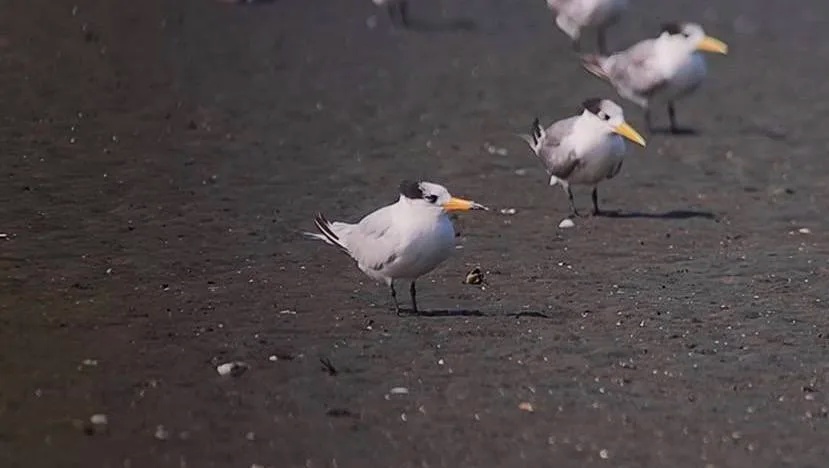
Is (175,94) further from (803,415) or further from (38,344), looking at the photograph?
(803,415)

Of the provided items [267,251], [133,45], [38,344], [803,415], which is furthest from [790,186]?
[133,45]

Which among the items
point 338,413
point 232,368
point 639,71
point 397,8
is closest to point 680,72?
point 639,71

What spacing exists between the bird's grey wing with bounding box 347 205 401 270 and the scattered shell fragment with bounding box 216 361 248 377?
3.03 feet

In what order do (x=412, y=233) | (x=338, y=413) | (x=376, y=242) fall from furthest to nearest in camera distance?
1. (x=376, y=242)
2. (x=412, y=233)
3. (x=338, y=413)

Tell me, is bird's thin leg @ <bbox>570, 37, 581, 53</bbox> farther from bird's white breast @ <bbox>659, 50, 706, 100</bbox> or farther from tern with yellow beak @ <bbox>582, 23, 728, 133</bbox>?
bird's white breast @ <bbox>659, 50, 706, 100</bbox>

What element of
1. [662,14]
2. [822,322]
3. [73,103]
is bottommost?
[662,14]

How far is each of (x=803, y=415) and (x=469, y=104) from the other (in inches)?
254

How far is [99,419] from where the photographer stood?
18.6 ft

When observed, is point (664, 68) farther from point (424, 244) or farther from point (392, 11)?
point (424, 244)

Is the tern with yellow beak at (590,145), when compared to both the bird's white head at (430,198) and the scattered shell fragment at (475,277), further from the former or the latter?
the bird's white head at (430,198)

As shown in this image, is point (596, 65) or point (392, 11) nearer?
point (596, 65)

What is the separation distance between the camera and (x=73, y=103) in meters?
11.6

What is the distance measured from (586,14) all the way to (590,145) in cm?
442

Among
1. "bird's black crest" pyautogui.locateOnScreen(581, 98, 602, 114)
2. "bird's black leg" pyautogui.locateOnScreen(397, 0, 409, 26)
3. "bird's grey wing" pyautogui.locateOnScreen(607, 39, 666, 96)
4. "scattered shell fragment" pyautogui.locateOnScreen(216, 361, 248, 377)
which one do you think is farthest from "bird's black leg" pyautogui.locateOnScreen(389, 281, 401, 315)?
"bird's black leg" pyautogui.locateOnScreen(397, 0, 409, 26)
